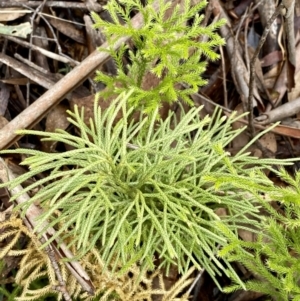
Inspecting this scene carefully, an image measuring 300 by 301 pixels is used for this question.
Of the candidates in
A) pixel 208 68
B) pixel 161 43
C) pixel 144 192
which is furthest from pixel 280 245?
pixel 208 68

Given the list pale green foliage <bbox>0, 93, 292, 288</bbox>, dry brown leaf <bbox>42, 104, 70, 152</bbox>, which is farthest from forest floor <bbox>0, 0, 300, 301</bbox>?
pale green foliage <bbox>0, 93, 292, 288</bbox>

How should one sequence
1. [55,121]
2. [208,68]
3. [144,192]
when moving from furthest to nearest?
[208,68] → [55,121] → [144,192]

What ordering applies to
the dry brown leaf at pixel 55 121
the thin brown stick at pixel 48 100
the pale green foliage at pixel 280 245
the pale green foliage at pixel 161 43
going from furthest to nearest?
the dry brown leaf at pixel 55 121 < the thin brown stick at pixel 48 100 < the pale green foliage at pixel 161 43 < the pale green foliage at pixel 280 245

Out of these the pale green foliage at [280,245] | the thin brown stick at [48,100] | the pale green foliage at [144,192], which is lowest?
the pale green foliage at [280,245]

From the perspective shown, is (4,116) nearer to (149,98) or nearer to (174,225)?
(149,98)

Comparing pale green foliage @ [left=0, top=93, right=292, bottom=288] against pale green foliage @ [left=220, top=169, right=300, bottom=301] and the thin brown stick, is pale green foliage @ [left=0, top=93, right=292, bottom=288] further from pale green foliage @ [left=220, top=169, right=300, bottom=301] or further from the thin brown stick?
the thin brown stick

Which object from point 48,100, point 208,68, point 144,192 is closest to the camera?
point 144,192

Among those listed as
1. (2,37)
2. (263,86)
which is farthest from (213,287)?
(2,37)

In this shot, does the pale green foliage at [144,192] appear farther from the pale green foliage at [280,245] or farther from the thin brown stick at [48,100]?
the thin brown stick at [48,100]

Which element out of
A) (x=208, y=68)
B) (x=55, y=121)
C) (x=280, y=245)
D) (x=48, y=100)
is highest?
(x=48, y=100)

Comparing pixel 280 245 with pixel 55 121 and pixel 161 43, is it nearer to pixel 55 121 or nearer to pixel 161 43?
pixel 161 43

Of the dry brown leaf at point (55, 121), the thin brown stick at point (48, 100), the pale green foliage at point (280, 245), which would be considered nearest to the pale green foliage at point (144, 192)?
the pale green foliage at point (280, 245)
